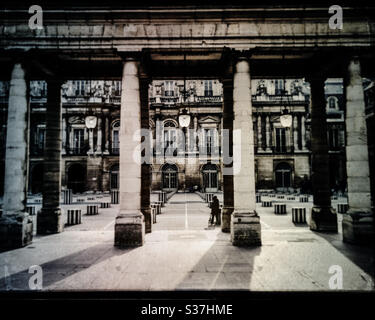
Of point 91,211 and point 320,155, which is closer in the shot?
point 320,155

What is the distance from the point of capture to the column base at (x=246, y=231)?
7.83m

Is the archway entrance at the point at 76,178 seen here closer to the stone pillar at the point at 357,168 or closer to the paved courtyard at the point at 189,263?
the paved courtyard at the point at 189,263

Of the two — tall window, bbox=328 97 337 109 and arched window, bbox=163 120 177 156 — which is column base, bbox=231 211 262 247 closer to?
arched window, bbox=163 120 177 156

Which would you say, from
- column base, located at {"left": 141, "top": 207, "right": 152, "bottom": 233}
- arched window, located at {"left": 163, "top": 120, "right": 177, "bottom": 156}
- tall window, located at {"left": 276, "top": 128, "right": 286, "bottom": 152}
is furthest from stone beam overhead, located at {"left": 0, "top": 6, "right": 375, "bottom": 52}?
tall window, located at {"left": 276, "top": 128, "right": 286, "bottom": 152}

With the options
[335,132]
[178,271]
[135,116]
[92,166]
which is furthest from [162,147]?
[178,271]

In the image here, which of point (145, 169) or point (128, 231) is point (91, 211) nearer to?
point (145, 169)

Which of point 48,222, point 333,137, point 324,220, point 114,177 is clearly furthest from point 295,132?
point 48,222

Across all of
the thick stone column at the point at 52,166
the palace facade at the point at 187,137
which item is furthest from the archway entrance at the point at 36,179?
the thick stone column at the point at 52,166

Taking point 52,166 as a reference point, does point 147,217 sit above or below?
below

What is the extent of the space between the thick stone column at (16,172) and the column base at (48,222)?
5.24 feet

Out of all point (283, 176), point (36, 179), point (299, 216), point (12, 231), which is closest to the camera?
point (12, 231)

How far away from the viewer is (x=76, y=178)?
35812 mm

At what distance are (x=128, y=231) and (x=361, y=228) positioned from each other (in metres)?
7.26
